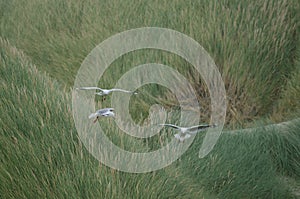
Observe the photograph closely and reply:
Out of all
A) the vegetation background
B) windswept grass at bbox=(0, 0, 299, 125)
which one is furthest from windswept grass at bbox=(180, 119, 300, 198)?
windswept grass at bbox=(0, 0, 299, 125)

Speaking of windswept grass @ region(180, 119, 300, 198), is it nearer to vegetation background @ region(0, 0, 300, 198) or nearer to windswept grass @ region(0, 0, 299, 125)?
vegetation background @ region(0, 0, 300, 198)

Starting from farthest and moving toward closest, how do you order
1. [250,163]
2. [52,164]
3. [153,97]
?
[153,97], [250,163], [52,164]

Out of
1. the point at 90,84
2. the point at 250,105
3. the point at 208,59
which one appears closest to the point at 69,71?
the point at 90,84

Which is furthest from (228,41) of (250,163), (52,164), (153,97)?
(52,164)

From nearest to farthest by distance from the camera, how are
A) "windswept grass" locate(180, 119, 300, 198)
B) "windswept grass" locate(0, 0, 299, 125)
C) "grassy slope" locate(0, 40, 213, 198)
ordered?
"grassy slope" locate(0, 40, 213, 198)
"windswept grass" locate(180, 119, 300, 198)
"windswept grass" locate(0, 0, 299, 125)

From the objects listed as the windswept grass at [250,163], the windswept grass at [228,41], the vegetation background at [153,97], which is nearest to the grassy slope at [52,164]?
the vegetation background at [153,97]

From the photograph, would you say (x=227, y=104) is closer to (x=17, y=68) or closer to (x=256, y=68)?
(x=256, y=68)

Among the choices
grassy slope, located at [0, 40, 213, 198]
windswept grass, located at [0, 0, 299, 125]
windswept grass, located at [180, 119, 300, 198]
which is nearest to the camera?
grassy slope, located at [0, 40, 213, 198]

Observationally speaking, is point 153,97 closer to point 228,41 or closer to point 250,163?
point 228,41

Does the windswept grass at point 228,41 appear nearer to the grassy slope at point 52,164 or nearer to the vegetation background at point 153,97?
the vegetation background at point 153,97

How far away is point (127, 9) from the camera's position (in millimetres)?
4906

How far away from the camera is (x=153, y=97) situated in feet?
13.8

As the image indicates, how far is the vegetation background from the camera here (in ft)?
7.28

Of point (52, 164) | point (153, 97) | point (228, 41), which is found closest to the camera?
point (52, 164)
